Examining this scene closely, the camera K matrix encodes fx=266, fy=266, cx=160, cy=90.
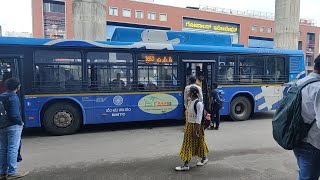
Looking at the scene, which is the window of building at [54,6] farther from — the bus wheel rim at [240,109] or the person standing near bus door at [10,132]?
the person standing near bus door at [10,132]

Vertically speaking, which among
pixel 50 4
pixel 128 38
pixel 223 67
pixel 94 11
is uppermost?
pixel 50 4

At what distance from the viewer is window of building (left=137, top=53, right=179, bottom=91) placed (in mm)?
8648

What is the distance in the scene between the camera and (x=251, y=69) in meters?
10.3

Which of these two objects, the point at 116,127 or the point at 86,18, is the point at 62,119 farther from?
the point at 86,18

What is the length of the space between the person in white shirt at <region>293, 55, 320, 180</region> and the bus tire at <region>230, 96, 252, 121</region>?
7.52m

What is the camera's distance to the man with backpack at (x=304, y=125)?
2.59 m

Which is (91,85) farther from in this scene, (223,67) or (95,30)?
(95,30)

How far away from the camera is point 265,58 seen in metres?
10.5

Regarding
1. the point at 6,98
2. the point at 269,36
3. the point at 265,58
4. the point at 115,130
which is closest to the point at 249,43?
the point at 269,36

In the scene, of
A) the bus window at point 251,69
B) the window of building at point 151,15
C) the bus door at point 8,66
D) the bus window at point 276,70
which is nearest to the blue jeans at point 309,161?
the bus door at point 8,66

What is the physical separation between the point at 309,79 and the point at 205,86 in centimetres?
706

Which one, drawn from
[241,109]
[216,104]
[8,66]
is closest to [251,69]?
[241,109]

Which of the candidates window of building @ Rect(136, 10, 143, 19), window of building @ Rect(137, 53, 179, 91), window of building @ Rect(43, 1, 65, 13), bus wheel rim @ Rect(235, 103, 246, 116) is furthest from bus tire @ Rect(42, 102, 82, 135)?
window of building @ Rect(136, 10, 143, 19)

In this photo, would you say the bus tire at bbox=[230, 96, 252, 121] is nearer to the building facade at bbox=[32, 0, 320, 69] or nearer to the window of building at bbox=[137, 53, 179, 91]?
the window of building at bbox=[137, 53, 179, 91]
